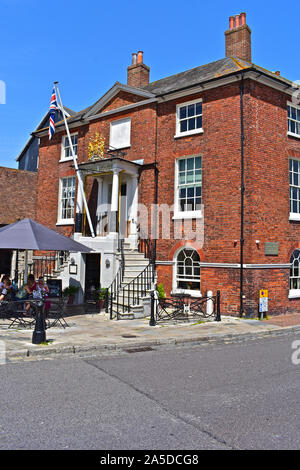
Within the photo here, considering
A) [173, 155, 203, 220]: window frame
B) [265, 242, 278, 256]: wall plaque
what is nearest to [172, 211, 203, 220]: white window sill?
[173, 155, 203, 220]: window frame

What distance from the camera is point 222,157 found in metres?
14.3

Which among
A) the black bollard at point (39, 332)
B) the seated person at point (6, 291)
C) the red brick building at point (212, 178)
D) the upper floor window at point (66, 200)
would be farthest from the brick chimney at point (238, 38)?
the black bollard at point (39, 332)

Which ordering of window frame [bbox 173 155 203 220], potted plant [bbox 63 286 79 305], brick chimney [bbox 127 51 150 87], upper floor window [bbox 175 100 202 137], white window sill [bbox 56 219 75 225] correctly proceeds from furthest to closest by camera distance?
brick chimney [bbox 127 51 150 87], white window sill [bbox 56 219 75 225], potted plant [bbox 63 286 79 305], upper floor window [bbox 175 100 202 137], window frame [bbox 173 155 203 220]

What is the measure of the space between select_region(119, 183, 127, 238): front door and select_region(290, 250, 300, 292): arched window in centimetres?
712

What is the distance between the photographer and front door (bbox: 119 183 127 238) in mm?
17312

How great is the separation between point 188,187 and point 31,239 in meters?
6.71

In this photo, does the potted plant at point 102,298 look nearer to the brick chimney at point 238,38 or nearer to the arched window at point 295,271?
the arched window at point 295,271

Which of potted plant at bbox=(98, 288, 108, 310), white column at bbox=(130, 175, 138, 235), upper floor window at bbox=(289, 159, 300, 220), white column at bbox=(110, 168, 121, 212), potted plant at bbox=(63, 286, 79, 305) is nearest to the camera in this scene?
potted plant at bbox=(98, 288, 108, 310)

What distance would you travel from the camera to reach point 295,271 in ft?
49.9

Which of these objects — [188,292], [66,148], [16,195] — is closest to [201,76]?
[66,148]

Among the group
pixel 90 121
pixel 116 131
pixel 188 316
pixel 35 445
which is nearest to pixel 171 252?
pixel 188 316

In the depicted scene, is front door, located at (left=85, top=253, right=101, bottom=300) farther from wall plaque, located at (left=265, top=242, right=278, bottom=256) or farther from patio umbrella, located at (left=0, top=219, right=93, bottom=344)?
wall plaque, located at (left=265, top=242, right=278, bottom=256)

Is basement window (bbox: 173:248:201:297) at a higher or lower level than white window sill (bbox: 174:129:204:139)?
lower
